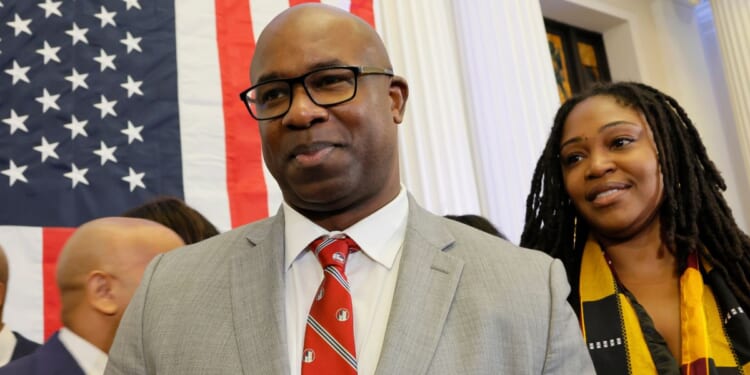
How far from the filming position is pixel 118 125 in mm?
2867

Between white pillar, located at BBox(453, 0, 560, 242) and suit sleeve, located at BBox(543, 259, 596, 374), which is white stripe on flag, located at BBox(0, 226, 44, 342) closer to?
suit sleeve, located at BBox(543, 259, 596, 374)

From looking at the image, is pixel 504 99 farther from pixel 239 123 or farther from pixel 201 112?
pixel 201 112

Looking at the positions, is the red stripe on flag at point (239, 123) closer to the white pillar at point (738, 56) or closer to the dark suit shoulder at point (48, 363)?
the dark suit shoulder at point (48, 363)

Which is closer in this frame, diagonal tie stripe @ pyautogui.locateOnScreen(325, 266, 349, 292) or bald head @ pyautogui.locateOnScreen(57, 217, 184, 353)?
diagonal tie stripe @ pyautogui.locateOnScreen(325, 266, 349, 292)

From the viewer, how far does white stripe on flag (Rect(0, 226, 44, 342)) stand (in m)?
2.49

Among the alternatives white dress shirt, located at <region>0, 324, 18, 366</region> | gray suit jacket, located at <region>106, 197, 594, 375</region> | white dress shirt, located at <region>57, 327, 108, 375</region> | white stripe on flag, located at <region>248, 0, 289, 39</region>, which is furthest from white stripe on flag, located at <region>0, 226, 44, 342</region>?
gray suit jacket, located at <region>106, 197, 594, 375</region>

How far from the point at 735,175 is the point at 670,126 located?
202 inches

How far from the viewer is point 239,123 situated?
3.15 metres

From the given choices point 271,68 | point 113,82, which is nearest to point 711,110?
point 113,82

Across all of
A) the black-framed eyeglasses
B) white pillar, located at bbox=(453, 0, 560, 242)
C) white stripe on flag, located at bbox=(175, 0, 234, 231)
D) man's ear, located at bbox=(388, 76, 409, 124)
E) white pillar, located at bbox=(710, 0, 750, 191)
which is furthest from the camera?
white pillar, located at bbox=(710, 0, 750, 191)

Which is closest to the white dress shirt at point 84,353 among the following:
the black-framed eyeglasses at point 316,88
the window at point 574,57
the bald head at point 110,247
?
the bald head at point 110,247

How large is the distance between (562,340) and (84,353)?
1074 mm

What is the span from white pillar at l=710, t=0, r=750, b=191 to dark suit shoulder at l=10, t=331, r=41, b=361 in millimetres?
5644

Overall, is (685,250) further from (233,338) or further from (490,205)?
(490,205)
